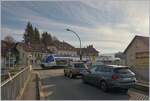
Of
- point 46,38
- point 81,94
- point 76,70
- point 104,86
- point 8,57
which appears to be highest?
point 46,38

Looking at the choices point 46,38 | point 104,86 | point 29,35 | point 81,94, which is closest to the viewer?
point 81,94

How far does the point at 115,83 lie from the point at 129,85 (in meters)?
0.79

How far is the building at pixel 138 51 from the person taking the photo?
28.3m

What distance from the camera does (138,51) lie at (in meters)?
30.2

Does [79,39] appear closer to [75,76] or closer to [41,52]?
[75,76]

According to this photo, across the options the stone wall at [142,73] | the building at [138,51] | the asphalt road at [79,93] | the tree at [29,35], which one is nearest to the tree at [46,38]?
the tree at [29,35]

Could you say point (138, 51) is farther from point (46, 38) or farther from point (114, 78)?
point (46, 38)

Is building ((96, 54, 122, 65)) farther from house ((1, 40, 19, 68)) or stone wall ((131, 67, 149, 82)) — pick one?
house ((1, 40, 19, 68))

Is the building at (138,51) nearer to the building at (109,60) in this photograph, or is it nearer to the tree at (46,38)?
the building at (109,60)

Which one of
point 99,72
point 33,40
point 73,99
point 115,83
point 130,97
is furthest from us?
point 33,40

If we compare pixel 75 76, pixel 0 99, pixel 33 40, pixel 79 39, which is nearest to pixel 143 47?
pixel 79 39

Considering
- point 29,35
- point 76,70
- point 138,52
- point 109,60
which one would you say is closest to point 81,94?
point 76,70

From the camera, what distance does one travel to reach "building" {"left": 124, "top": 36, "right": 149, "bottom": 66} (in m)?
28.3

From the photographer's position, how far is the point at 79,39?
3219 centimetres
